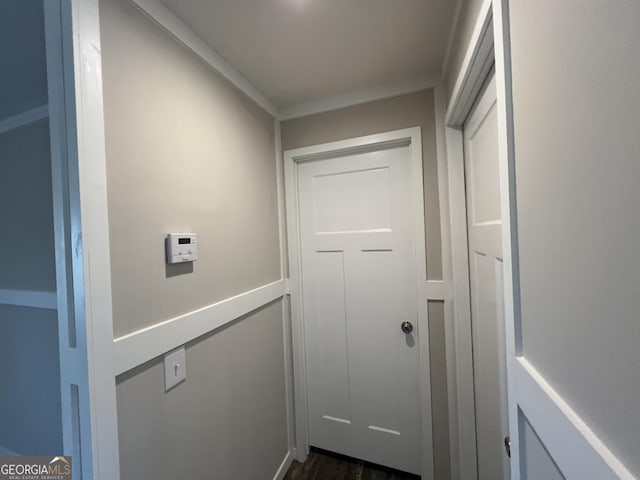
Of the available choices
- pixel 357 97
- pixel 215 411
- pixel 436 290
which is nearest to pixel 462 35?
pixel 357 97

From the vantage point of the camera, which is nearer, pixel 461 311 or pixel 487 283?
pixel 487 283

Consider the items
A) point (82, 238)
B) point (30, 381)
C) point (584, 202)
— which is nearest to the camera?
point (584, 202)

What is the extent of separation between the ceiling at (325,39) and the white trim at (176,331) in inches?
46.7

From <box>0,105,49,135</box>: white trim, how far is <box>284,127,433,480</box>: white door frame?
135 cm

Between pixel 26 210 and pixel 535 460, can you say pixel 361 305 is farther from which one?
pixel 26 210

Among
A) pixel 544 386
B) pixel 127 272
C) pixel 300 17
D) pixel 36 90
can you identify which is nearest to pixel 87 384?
pixel 127 272

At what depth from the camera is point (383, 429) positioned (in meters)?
1.58

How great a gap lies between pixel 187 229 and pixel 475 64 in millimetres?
1209

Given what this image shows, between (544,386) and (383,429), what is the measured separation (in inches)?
58.2

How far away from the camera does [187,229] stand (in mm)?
1005

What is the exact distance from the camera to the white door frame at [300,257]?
145 centimetres

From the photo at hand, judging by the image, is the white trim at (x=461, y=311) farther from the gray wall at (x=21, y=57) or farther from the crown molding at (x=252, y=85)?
the gray wall at (x=21, y=57)


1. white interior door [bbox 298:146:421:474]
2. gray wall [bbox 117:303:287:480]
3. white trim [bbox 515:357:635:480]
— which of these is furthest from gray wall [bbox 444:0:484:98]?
gray wall [bbox 117:303:287:480]

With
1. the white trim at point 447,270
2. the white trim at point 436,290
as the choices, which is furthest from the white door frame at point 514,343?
the white trim at point 436,290
